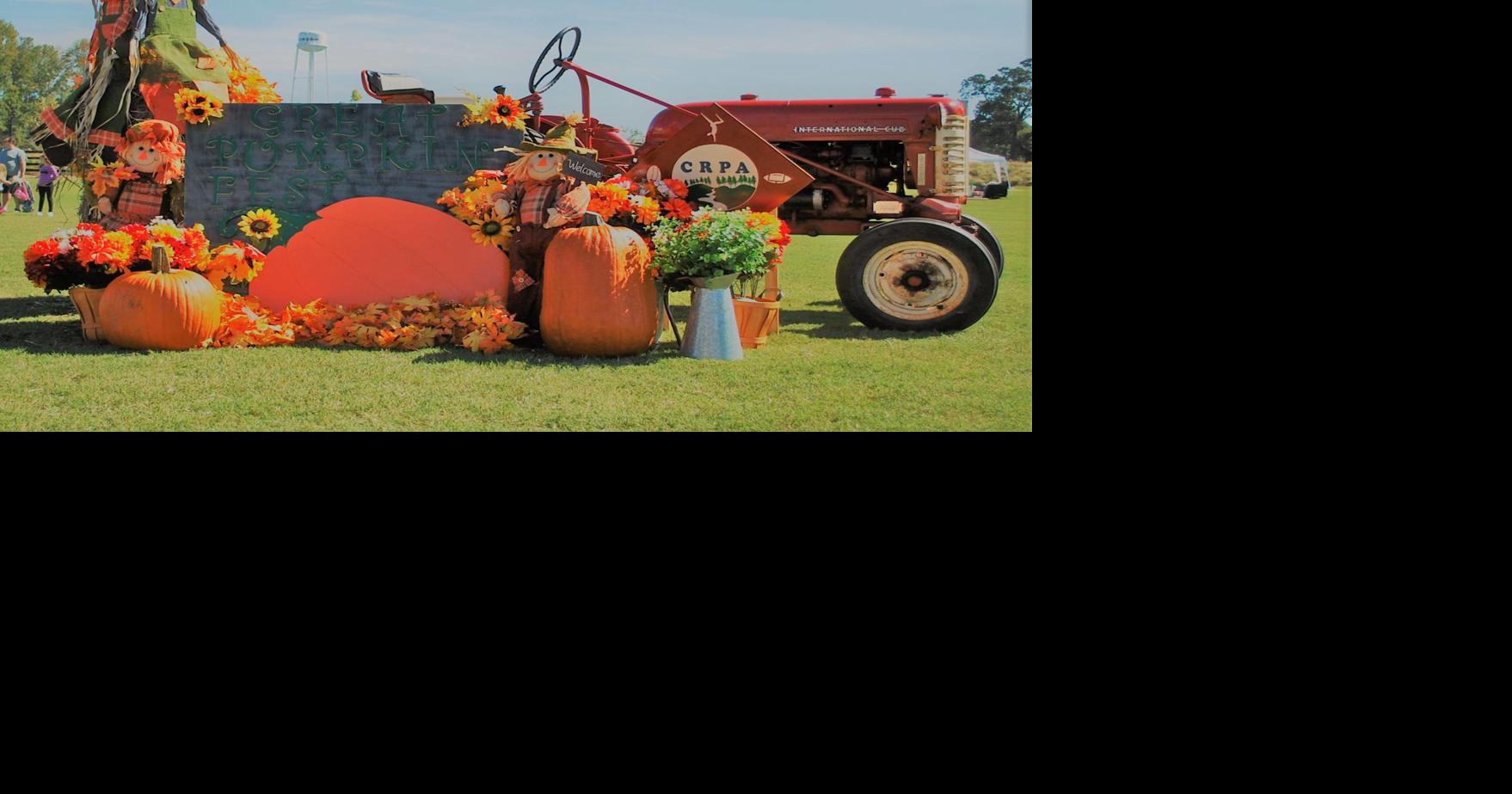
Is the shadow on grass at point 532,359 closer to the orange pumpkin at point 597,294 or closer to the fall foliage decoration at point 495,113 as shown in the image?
the orange pumpkin at point 597,294

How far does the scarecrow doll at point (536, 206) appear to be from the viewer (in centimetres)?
588

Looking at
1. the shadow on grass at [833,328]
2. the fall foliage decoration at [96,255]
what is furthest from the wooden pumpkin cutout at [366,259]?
the shadow on grass at [833,328]

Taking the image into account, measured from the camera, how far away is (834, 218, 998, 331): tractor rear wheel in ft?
21.6

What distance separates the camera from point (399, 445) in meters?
2.58

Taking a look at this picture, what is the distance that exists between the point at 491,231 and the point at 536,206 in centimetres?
30

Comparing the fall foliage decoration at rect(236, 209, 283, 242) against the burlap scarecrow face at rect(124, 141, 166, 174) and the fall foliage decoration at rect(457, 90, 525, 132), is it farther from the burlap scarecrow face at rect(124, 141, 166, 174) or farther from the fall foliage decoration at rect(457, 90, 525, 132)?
the fall foliage decoration at rect(457, 90, 525, 132)

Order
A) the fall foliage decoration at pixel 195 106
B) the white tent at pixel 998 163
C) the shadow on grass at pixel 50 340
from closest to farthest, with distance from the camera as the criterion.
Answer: the shadow on grass at pixel 50 340 < the fall foliage decoration at pixel 195 106 < the white tent at pixel 998 163

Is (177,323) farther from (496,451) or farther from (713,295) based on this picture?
(496,451)

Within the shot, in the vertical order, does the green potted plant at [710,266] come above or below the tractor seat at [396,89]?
below

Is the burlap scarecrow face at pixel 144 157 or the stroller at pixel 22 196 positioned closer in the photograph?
the burlap scarecrow face at pixel 144 157

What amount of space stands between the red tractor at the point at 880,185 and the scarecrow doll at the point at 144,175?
110 cm

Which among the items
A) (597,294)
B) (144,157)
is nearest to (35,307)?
(144,157)

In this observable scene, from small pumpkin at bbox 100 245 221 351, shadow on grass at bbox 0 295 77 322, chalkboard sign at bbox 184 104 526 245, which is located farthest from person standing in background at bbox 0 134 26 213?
small pumpkin at bbox 100 245 221 351

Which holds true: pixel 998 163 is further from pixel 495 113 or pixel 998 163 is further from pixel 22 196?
pixel 22 196
